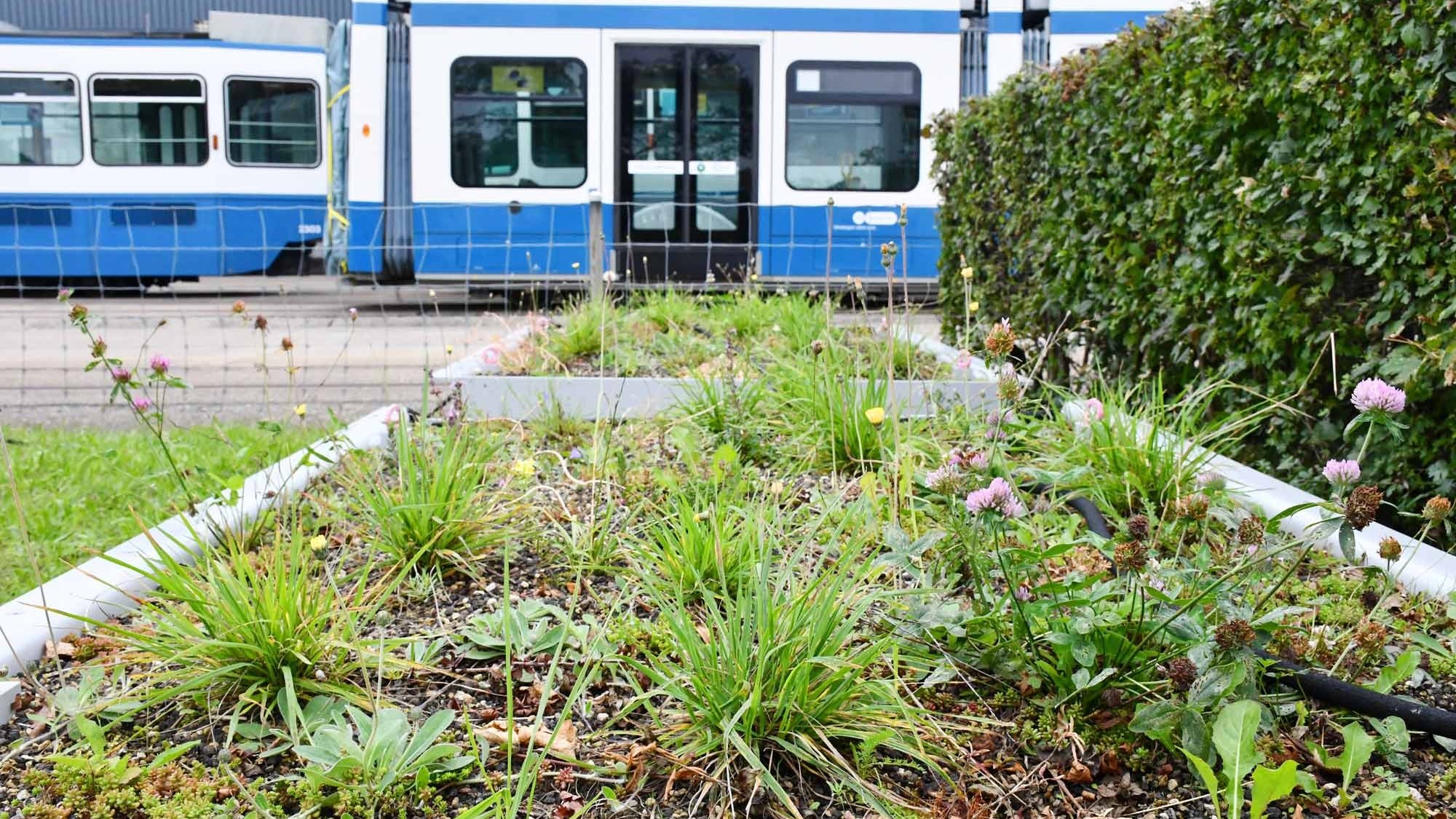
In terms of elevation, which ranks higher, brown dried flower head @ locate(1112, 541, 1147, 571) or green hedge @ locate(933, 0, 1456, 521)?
green hedge @ locate(933, 0, 1456, 521)

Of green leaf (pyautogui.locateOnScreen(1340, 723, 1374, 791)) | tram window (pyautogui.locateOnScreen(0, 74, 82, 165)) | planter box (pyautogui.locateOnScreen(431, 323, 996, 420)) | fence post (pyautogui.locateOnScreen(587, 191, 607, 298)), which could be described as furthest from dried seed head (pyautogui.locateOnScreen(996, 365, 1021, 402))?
tram window (pyautogui.locateOnScreen(0, 74, 82, 165))

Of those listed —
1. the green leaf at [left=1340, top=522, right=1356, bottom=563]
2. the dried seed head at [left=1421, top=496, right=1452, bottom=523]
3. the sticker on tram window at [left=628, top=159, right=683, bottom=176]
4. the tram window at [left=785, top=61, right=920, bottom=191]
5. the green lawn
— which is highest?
the tram window at [left=785, top=61, right=920, bottom=191]

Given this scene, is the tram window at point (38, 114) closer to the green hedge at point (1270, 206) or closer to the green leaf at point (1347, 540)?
the green hedge at point (1270, 206)

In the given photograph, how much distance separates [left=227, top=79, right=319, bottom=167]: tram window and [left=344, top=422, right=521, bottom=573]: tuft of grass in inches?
485

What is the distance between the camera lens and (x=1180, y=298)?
432cm

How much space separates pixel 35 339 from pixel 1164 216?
1039 cm

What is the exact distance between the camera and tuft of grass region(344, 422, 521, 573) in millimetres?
2904

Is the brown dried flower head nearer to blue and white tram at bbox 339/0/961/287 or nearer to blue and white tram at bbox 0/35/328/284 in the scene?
blue and white tram at bbox 339/0/961/287

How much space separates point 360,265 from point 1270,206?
11004mm

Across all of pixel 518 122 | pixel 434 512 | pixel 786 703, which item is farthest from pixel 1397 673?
pixel 518 122

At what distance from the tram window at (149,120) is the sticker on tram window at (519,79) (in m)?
3.84

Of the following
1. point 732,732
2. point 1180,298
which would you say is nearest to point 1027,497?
point 1180,298

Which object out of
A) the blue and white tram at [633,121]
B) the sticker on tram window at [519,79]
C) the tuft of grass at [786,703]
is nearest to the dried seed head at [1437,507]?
the tuft of grass at [786,703]

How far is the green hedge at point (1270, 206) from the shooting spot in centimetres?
312
